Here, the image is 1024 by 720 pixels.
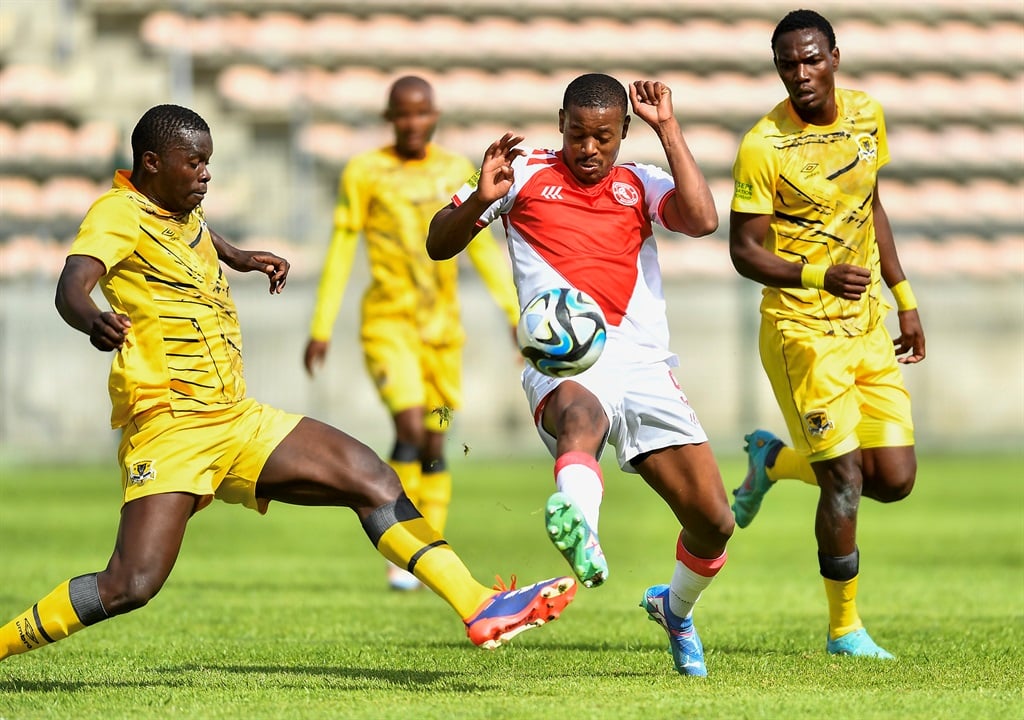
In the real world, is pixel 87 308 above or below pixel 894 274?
above

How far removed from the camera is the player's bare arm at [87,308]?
5.21 metres

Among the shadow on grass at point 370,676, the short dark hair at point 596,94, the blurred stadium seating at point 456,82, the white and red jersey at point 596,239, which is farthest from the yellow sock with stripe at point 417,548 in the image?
the blurred stadium seating at point 456,82

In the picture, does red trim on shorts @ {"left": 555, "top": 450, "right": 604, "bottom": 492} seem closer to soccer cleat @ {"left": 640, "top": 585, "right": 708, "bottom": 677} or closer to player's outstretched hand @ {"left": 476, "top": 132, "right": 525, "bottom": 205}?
player's outstretched hand @ {"left": 476, "top": 132, "right": 525, "bottom": 205}

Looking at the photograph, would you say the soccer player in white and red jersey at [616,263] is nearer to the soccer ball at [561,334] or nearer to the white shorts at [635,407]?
the white shorts at [635,407]

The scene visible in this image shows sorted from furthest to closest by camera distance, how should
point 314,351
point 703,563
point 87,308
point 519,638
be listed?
point 314,351, point 519,638, point 703,563, point 87,308

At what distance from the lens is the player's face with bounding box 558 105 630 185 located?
19.4 feet

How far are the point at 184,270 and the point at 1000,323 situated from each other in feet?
60.2

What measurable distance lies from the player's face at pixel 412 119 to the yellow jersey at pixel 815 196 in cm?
318

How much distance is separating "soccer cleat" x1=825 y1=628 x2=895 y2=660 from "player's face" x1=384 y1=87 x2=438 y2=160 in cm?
439

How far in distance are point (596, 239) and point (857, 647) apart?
2.13m

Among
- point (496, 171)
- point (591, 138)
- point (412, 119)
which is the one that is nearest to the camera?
point (496, 171)

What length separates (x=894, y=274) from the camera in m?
7.35

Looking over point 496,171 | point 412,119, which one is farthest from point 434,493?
point 496,171

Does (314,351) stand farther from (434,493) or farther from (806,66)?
(806,66)
